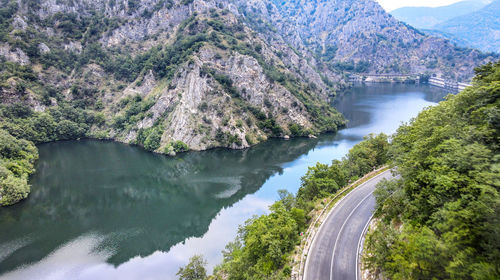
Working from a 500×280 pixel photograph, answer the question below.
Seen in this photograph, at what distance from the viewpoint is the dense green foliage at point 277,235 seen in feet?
102

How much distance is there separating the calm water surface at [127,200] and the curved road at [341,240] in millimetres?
18357

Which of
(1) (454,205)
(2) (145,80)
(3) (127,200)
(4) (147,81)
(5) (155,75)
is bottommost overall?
(3) (127,200)

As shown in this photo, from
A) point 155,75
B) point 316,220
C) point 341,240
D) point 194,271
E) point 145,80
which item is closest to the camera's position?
point 341,240

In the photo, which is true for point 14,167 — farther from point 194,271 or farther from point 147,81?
point 147,81

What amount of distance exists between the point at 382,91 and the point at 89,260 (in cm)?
19416

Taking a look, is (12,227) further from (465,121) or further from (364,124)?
(364,124)

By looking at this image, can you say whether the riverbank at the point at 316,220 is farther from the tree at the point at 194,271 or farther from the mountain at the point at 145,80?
the mountain at the point at 145,80

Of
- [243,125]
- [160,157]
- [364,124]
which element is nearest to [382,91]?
[364,124]

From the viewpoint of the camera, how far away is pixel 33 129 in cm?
9331

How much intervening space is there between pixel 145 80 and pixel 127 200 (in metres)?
66.6

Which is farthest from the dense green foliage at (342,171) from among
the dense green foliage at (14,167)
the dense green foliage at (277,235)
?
the dense green foliage at (14,167)

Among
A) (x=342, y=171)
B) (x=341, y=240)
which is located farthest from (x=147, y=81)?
(x=341, y=240)

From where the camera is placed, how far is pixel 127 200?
61.6m

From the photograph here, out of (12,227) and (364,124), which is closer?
(12,227)
